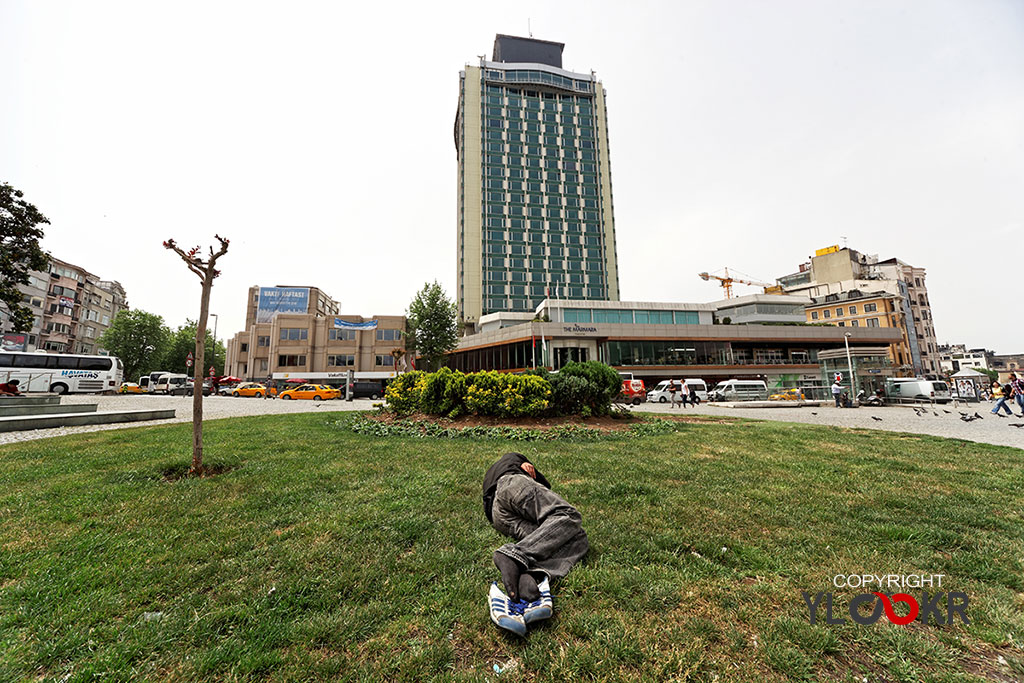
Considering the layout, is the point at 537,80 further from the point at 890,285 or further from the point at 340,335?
the point at 890,285

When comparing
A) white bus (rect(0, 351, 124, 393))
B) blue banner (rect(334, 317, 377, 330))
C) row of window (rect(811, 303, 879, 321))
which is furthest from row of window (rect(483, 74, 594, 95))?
white bus (rect(0, 351, 124, 393))

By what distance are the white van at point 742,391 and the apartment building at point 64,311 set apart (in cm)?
7735

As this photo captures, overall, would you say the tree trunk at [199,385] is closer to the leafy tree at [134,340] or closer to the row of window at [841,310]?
the leafy tree at [134,340]

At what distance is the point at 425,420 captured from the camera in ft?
40.4

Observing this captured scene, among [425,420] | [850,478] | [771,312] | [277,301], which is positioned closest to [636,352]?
[771,312]

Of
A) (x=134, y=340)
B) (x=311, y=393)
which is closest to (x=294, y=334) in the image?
(x=134, y=340)

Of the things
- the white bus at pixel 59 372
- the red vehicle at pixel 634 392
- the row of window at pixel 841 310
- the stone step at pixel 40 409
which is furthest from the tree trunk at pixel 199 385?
the row of window at pixel 841 310

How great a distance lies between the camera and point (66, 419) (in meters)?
11.8

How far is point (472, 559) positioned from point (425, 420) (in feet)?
30.2

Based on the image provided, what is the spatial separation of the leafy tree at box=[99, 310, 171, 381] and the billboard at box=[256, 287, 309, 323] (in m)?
18.5

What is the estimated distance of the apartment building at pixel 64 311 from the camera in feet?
169

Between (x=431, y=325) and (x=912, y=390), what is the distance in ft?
123

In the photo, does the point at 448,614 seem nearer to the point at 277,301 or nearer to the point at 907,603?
the point at 907,603

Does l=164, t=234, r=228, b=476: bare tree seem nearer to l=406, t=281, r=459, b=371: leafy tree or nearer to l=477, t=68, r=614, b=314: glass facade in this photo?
l=406, t=281, r=459, b=371: leafy tree
